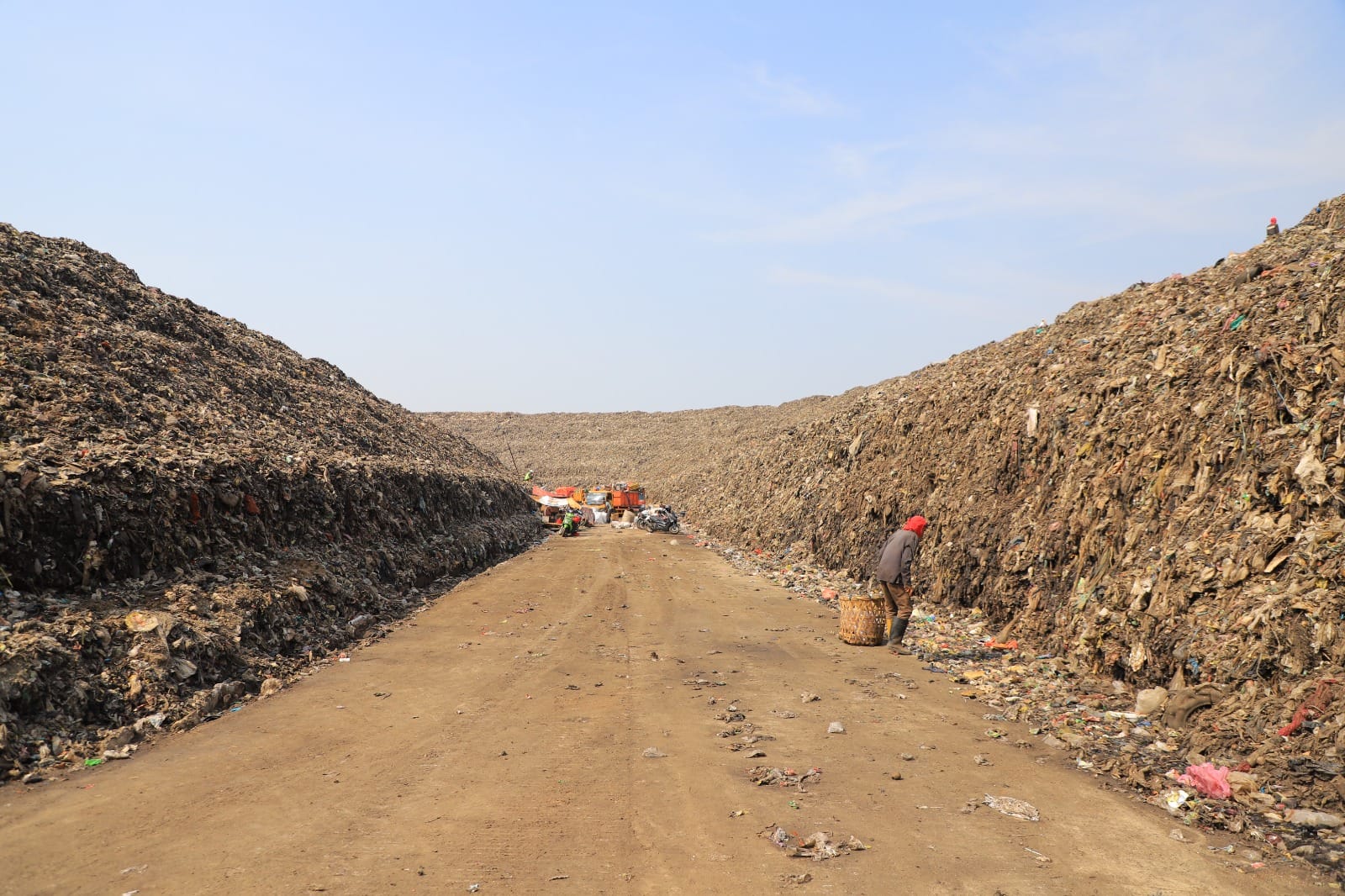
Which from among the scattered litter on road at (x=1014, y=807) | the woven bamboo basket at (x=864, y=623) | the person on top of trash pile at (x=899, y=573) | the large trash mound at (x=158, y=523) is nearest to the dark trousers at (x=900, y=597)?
the person on top of trash pile at (x=899, y=573)

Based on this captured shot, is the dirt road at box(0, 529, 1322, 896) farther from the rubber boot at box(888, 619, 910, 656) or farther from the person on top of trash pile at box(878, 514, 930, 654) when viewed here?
the person on top of trash pile at box(878, 514, 930, 654)

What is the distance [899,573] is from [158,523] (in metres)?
9.51

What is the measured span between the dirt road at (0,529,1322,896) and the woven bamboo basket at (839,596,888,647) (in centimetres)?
143

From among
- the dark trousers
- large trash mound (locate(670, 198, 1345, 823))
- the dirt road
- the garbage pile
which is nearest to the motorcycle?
large trash mound (locate(670, 198, 1345, 823))

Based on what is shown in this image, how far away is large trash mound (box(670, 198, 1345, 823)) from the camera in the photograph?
22.2ft

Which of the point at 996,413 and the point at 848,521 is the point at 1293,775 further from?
the point at 848,521

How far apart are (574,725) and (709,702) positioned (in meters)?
1.58

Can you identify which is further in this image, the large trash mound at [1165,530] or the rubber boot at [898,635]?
the rubber boot at [898,635]

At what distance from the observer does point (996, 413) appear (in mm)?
15242

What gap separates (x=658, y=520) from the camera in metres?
32.2

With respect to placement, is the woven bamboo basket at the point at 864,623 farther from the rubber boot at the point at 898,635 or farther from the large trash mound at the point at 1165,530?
the large trash mound at the point at 1165,530

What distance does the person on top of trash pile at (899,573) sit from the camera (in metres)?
11.3

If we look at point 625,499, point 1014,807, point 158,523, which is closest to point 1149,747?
point 1014,807

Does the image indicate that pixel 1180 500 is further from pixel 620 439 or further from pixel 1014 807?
pixel 620 439
